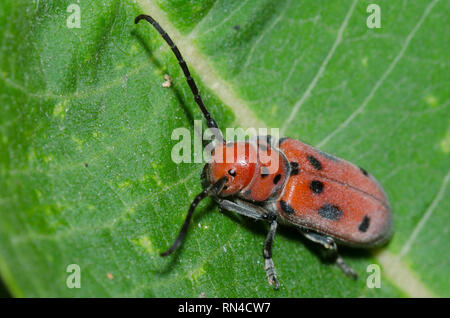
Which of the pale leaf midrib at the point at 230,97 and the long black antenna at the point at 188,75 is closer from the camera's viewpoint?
the long black antenna at the point at 188,75

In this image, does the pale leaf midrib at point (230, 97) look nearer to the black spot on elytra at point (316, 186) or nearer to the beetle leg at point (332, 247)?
the beetle leg at point (332, 247)

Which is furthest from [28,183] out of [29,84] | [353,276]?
[353,276]

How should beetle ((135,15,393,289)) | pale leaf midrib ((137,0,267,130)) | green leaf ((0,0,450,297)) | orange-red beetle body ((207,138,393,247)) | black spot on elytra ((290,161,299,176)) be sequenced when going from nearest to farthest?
green leaf ((0,0,450,297)) < pale leaf midrib ((137,0,267,130)) < beetle ((135,15,393,289)) < orange-red beetle body ((207,138,393,247)) < black spot on elytra ((290,161,299,176))

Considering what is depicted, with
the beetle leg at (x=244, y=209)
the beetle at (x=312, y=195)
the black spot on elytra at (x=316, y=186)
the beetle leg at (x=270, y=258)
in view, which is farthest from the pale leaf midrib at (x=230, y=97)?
the beetle leg at (x=270, y=258)

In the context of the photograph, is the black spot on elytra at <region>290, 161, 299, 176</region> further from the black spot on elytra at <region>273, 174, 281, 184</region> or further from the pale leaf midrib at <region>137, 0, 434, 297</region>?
the pale leaf midrib at <region>137, 0, 434, 297</region>

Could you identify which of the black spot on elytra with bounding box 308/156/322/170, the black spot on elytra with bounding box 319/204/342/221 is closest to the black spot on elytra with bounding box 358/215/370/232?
the black spot on elytra with bounding box 319/204/342/221
